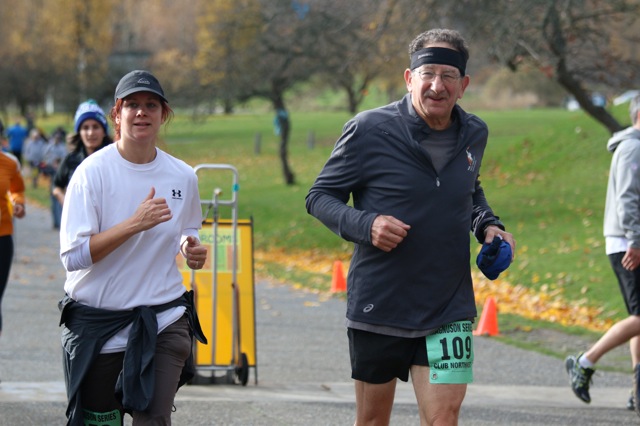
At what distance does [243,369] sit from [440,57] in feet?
14.6

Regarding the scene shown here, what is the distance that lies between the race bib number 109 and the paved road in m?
2.73

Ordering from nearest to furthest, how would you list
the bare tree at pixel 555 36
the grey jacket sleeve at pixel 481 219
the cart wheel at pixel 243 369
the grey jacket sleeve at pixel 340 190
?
the grey jacket sleeve at pixel 340 190, the grey jacket sleeve at pixel 481 219, the cart wheel at pixel 243 369, the bare tree at pixel 555 36

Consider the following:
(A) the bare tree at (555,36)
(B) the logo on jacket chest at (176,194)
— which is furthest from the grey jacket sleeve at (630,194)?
(A) the bare tree at (555,36)

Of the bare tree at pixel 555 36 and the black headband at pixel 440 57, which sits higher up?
the bare tree at pixel 555 36

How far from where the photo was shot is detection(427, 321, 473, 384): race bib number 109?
4809 millimetres

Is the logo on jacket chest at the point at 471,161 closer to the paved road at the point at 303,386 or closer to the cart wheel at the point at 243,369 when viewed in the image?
the paved road at the point at 303,386

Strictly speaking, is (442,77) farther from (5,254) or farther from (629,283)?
(5,254)

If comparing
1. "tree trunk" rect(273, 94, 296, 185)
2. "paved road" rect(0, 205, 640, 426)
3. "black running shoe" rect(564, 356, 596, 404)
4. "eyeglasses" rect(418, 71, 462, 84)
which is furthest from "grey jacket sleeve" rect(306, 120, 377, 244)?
"tree trunk" rect(273, 94, 296, 185)

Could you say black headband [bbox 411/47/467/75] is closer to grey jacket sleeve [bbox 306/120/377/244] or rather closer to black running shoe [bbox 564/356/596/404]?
grey jacket sleeve [bbox 306/120/377/244]

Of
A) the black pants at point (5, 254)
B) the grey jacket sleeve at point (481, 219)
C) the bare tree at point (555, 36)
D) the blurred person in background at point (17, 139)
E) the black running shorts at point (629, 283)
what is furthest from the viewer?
the blurred person in background at point (17, 139)

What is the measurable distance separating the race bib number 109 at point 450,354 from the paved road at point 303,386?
2.73 meters

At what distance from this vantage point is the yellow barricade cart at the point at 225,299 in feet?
29.0

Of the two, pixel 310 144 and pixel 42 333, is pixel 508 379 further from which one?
pixel 310 144

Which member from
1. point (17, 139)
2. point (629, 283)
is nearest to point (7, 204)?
point (629, 283)
